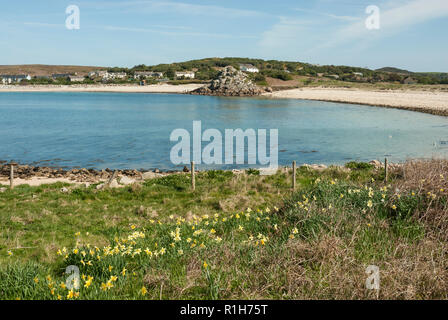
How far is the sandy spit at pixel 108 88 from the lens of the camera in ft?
520

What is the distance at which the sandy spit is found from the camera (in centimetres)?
15838

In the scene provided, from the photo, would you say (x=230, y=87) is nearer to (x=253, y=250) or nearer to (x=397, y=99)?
(x=397, y=99)

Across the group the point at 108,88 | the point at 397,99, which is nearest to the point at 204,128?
the point at 397,99

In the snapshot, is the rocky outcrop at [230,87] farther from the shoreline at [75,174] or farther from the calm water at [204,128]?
the shoreline at [75,174]

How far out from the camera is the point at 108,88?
178 meters

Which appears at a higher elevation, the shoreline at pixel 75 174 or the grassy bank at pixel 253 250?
the grassy bank at pixel 253 250

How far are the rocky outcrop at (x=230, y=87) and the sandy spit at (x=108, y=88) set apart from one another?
14.8 metres

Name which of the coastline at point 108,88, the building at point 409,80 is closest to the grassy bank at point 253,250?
the building at point 409,80

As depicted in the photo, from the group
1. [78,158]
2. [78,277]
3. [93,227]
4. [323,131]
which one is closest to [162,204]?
[93,227]

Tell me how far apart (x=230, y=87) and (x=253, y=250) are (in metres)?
129

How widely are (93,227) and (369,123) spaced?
48.9 metres

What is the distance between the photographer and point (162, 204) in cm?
Result: 1486
